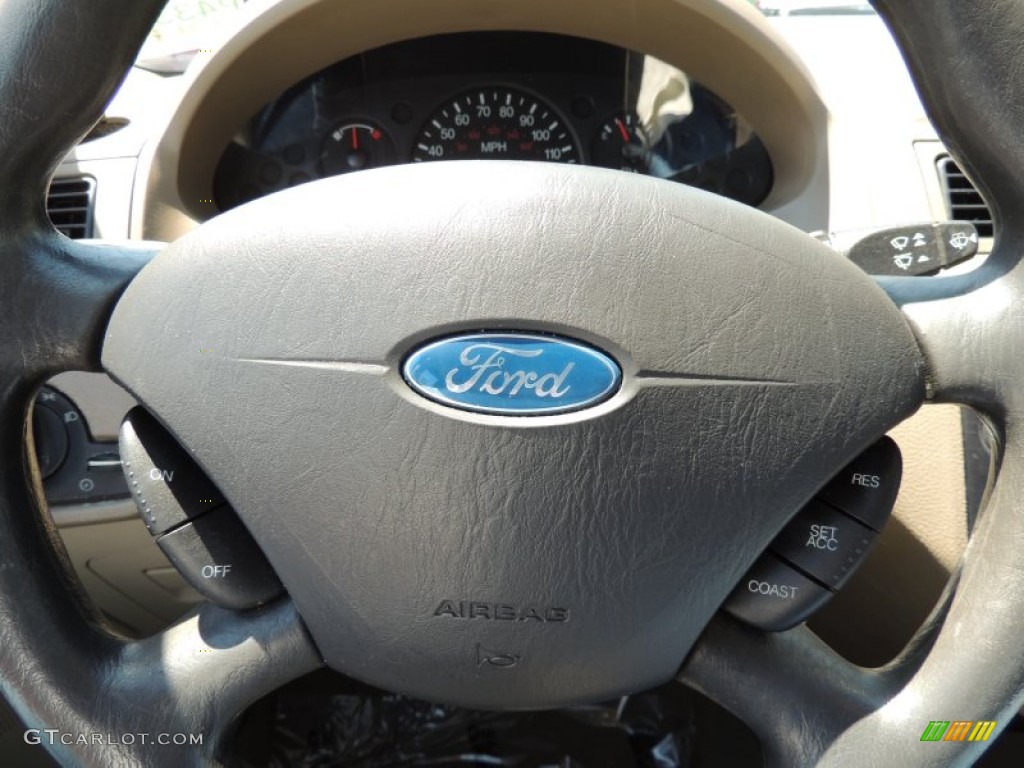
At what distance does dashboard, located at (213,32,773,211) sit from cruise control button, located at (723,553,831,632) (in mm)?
1040

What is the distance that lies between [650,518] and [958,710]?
0.80 ft

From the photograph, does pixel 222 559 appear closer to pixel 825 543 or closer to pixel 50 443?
pixel 825 543

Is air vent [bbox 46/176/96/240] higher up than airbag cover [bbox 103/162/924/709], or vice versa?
airbag cover [bbox 103/162/924/709]

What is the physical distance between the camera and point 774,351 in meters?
0.68

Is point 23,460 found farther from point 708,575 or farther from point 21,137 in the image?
point 708,575

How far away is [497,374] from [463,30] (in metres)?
1.14

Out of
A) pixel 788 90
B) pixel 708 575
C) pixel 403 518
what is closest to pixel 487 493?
pixel 403 518

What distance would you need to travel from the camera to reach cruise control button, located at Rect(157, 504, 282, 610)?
75cm

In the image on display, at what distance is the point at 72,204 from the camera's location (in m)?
1.50

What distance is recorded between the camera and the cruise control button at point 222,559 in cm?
75

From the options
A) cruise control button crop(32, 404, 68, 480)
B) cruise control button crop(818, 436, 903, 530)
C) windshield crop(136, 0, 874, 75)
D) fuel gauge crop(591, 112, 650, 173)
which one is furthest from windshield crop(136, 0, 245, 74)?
cruise control button crop(818, 436, 903, 530)

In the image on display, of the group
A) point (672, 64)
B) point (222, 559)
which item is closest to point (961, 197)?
point (672, 64)

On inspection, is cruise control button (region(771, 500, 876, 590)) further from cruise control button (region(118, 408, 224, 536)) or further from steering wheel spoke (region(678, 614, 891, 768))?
cruise control button (region(118, 408, 224, 536))

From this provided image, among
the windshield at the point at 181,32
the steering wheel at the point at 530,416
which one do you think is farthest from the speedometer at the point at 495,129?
the steering wheel at the point at 530,416
